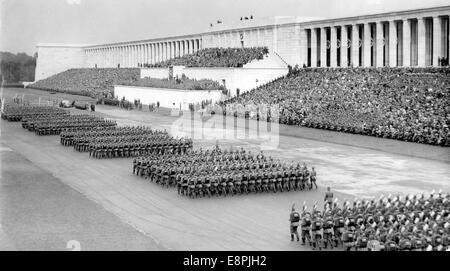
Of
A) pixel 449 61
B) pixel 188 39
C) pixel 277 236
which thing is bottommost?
pixel 277 236

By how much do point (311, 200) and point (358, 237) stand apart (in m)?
7.41

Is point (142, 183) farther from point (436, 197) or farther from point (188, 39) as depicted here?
point (188, 39)

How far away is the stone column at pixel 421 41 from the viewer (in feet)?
167

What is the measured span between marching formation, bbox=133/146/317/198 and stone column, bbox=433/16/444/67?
28387mm

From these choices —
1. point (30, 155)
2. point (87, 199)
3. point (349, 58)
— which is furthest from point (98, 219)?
point (349, 58)

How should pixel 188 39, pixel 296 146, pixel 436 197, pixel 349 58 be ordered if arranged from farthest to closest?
pixel 188 39, pixel 349 58, pixel 296 146, pixel 436 197

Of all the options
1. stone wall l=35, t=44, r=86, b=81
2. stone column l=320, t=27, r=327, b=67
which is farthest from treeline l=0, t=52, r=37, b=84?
stone column l=320, t=27, r=327, b=67

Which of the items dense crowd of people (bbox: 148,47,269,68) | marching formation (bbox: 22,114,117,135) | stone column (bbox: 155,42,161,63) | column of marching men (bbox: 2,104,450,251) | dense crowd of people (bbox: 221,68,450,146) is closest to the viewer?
→ column of marching men (bbox: 2,104,450,251)

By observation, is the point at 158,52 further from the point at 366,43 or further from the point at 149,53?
the point at 366,43

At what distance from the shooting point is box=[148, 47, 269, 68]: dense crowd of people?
2709 inches

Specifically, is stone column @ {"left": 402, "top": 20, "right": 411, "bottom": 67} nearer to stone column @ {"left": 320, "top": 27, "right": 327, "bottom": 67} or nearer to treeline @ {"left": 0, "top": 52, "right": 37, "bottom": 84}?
stone column @ {"left": 320, "top": 27, "right": 327, "bottom": 67}

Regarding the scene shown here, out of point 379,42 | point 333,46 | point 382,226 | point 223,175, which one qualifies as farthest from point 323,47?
point 382,226

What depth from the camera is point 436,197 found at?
18.6 m

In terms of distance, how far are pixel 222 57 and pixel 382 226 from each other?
6053cm
